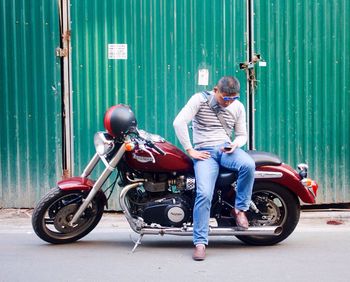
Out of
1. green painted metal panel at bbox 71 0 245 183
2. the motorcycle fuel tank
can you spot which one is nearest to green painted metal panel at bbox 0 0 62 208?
green painted metal panel at bbox 71 0 245 183

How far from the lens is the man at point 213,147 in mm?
5648

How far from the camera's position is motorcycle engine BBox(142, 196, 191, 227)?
19.1ft

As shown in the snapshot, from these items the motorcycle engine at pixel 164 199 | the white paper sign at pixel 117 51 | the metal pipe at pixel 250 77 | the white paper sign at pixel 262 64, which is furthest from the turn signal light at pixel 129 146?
the white paper sign at pixel 262 64

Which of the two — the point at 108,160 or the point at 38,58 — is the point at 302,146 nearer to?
the point at 108,160

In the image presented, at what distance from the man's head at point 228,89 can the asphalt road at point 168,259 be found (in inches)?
58.1

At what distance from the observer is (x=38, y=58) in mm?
7738

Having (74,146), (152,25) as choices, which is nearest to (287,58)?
(152,25)

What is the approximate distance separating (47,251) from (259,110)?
10.9 feet

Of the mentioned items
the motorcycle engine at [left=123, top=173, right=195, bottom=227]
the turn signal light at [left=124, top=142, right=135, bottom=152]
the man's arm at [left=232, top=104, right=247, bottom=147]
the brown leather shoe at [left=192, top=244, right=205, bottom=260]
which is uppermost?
the man's arm at [left=232, top=104, right=247, bottom=147]


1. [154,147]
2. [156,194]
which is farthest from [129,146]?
[156,194]

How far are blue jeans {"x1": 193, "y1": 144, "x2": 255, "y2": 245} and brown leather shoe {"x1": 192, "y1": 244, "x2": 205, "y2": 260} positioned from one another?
38 mm

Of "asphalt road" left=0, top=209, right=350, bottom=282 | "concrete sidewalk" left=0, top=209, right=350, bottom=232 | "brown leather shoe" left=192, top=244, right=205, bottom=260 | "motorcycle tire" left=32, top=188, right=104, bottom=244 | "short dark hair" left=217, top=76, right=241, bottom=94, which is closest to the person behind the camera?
"asphalt road" left=0, top=209, right=350, bottom=282

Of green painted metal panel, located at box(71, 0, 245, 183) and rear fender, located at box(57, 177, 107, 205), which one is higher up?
green painted metal panel, located at box(71, 0, 245, 183)

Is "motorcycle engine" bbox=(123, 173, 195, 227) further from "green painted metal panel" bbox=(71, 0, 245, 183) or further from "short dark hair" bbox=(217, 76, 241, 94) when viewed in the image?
"green painted metal panel" bbox=(71, 0, 245, 183)
